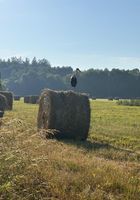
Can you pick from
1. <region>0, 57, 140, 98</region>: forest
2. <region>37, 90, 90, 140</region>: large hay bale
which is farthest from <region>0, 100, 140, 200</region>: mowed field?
<region>0, 57, 140, 98</region>: forest

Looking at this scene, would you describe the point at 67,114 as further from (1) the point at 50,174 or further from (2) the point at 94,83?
(2) the point at 94,83

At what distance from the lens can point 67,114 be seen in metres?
18.4

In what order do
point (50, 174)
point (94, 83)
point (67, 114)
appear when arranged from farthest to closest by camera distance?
point (94, 83) < point (67, 114) < point (50, 174)

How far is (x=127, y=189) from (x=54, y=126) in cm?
905

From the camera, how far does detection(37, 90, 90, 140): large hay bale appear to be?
60.0ft

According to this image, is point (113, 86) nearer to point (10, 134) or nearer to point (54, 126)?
point (54, 126)

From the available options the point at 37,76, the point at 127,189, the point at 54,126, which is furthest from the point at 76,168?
the point at 37,76

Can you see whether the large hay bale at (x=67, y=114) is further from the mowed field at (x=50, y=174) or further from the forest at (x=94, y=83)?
the forest at (x=94, y=83)

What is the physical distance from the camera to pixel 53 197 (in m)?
8.72

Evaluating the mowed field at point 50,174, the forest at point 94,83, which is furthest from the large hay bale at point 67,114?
the forest at point 94,83

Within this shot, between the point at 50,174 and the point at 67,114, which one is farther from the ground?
the point at 67,114

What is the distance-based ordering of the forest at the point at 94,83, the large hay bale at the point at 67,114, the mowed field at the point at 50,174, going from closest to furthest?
the mowed field at the point at 50,174, the large hay bale at the point at 67,114, the forest at the point at 94,83

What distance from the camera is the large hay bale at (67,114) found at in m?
18.3

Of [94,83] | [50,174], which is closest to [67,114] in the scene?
[50,174]
